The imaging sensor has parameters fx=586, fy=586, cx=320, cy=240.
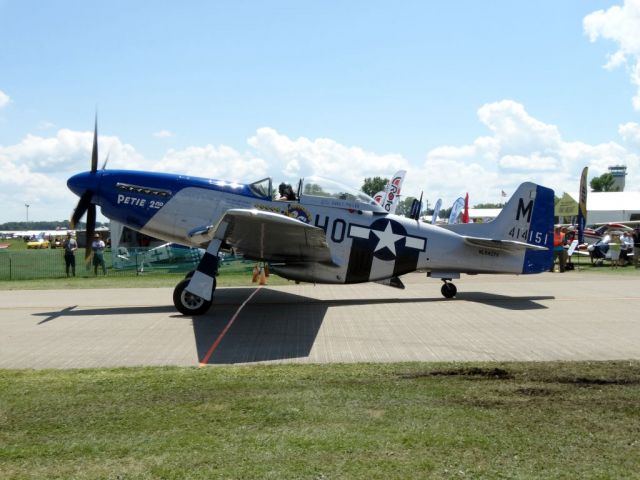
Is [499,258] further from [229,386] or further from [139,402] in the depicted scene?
[139,402]

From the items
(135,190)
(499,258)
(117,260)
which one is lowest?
(117,260)

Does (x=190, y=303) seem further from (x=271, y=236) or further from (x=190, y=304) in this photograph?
(x=271, y=236)

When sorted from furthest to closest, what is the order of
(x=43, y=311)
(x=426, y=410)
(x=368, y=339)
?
(x=43, y=311) < (x=368, y=339) < (x=426, y=410)

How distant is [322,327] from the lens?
9.47 meters

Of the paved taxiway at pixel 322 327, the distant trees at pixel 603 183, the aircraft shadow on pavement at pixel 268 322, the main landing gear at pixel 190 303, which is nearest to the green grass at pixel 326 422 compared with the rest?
the paved taxiway at pixel 322 327

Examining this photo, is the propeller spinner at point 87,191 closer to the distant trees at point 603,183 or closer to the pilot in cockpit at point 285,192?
the pilot in cockpit at point 285,192

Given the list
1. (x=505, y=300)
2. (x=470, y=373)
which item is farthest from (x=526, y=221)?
(x=470, y=373)

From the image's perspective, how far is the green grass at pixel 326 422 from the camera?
12.6 feet

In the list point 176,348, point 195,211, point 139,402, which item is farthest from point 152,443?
point 195,211

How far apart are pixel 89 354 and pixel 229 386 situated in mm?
2753

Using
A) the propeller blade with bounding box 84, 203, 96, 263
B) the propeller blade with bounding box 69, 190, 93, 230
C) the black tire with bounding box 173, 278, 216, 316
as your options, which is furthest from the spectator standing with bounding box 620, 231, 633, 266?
the propeller blade with bounding box 69, 190, 93, 230

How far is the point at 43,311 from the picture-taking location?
11.5 meters

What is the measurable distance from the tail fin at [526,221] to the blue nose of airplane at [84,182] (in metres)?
7.64

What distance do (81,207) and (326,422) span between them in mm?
8888
